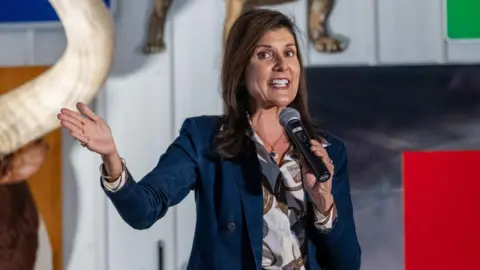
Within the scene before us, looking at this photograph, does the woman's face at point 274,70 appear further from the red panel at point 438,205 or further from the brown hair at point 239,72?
the red panel at point 438,205

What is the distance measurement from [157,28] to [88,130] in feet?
2.48

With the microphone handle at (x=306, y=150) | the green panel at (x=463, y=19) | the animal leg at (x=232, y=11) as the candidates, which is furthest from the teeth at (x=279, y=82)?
the green panel at (x=463, y=19)

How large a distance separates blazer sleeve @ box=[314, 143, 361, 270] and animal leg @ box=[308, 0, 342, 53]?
20.8 inches

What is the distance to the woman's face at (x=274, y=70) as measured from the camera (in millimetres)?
1015

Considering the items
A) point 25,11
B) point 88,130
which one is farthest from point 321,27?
point 88,130

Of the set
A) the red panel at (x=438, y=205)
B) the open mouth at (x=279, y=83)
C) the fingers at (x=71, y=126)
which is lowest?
the red panel at (x=438, y=205)

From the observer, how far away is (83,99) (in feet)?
4.64

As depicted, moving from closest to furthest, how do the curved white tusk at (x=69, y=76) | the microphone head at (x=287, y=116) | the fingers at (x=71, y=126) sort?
the fingers at (x=71, y=126)
the microphone head at (x=287, y=116)
the curved white tusk at (x=69, y=76)

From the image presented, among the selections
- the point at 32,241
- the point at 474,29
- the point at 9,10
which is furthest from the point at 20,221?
the point at 474,29

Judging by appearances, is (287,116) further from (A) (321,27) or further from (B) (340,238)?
(A) (321,27)

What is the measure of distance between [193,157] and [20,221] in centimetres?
70

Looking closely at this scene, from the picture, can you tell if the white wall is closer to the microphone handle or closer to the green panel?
the green panel

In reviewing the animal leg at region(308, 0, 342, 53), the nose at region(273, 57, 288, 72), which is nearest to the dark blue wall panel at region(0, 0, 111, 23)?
the animal leg at region(308, 0, 342, 53)

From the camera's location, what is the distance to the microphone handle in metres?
0.86
